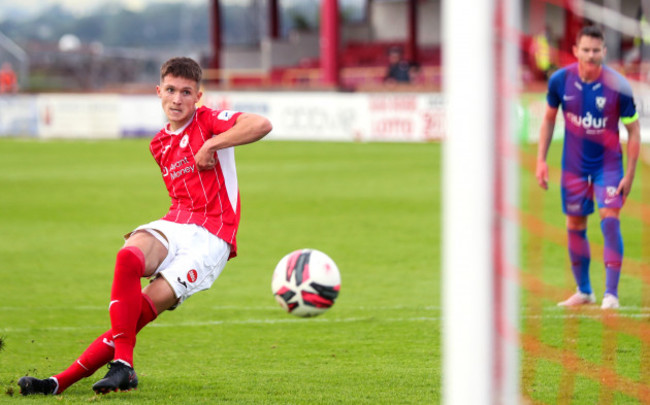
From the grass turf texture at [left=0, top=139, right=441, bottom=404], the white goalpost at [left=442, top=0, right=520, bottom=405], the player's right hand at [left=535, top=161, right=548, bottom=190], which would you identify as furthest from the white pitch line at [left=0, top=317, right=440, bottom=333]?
the white goalpost at [left=442, top=0, right=520, bottom=405]

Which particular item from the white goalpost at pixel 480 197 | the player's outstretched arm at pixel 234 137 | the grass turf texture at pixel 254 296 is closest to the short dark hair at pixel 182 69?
the player's outstretched arm at pixel 234 137

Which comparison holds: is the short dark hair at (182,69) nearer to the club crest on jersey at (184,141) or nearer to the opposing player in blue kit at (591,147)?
the club crest on jersey at (184,141)

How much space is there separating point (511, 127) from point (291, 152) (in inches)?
731

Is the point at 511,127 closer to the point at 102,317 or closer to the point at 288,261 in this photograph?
the point at 288,261

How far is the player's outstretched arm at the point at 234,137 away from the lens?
14.8ft

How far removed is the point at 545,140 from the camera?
6441 mm

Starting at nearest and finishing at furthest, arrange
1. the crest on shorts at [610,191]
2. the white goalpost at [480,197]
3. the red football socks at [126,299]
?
the white goalpost at [480,197] < the red football socks at [126,299] < the crest on shorts at [610,191]

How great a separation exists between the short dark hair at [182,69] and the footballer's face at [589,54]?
268 cm

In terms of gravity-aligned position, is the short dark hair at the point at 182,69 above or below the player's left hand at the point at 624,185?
above

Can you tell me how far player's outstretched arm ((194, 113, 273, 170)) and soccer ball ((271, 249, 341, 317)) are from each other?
81 cm

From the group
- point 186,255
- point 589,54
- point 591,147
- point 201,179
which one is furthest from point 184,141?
point 591,147

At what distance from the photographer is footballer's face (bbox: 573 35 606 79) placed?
6090 mm

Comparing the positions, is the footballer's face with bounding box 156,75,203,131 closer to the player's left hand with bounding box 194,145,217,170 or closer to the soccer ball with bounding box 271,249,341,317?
the player's left hand with bounding box 194,145,217,170

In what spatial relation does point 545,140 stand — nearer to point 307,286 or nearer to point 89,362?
point 307,286
